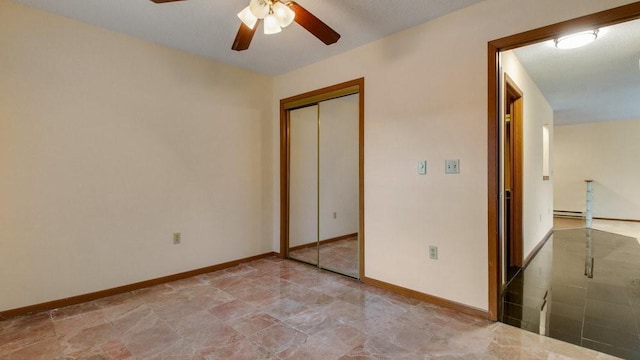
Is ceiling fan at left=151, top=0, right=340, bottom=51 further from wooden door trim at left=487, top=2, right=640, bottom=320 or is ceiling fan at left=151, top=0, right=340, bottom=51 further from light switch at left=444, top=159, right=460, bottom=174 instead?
light switch at left=444, top=159, right=460, bottom=174

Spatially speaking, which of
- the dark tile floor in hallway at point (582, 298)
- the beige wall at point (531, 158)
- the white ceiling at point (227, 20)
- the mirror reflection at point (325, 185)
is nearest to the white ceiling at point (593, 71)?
the beige wall at point (531, 158)

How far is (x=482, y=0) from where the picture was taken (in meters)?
2.31

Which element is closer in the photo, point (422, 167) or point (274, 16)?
point (274, 16)

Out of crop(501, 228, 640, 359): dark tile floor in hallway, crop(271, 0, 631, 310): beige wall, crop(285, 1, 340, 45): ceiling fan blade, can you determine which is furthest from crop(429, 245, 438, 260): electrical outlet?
crop(285, 1, 340, 45): ceiling fan blade

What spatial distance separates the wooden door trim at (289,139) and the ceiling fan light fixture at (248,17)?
1.46 meters

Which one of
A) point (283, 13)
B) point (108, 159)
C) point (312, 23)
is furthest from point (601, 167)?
point (108, 159)

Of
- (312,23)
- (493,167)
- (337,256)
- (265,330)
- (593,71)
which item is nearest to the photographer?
(312,23)

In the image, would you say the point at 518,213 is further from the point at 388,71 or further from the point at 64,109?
the point at 64,109

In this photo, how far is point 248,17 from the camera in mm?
1918

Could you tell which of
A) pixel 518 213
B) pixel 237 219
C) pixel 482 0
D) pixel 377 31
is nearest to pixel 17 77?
pixel 237 219

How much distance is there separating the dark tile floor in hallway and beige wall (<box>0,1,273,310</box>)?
310cm

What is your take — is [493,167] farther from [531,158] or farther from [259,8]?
[531,158]

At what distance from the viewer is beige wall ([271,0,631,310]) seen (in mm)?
2344

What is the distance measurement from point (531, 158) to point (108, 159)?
4.96m
